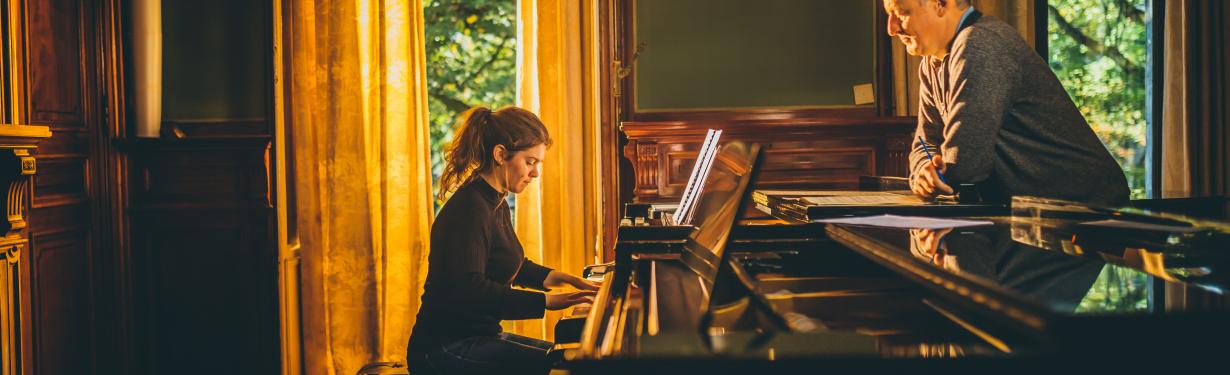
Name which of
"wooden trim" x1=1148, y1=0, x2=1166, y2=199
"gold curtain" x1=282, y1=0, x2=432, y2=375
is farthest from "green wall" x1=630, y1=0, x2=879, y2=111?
"wooden trim" x1=1148, y1=0, x2=1166, y2=199

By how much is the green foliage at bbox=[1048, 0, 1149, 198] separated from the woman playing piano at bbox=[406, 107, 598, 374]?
10.1 ft

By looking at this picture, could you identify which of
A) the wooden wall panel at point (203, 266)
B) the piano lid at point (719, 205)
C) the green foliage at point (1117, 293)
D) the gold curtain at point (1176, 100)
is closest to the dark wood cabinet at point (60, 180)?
the wooden wall panel at point (203, 266)

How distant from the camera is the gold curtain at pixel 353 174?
3445 millimetres

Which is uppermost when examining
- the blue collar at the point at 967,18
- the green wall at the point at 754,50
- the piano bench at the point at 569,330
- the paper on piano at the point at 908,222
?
the green wall at the point at 754,50

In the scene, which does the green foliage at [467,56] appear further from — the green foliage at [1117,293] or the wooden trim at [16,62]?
the green foliage at [1117,293]

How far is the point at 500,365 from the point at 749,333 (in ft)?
3.48

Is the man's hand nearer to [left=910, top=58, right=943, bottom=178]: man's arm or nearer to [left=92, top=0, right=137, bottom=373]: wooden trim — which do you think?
[left=910, top=58, right=943, bottom=178]: man's arm

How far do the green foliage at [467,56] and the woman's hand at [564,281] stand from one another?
2.67m

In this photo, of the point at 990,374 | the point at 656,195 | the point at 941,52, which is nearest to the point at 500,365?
the point at 990,374

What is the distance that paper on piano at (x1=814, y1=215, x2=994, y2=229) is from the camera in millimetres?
1627

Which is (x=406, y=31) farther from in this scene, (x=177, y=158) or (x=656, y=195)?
(x=656, y=195)

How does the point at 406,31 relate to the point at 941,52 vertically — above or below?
above

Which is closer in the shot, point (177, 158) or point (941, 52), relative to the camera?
point (941, 52)

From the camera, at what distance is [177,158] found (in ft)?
10.8
